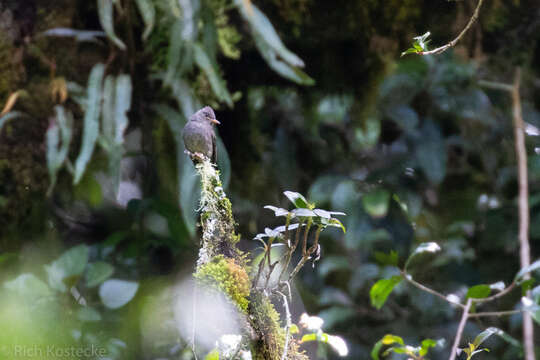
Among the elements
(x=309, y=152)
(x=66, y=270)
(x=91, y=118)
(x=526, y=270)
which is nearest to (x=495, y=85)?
(x=309, y=152)

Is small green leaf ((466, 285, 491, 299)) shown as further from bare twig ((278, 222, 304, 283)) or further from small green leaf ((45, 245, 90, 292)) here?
small green leaf ((45, 245, 90, 292))

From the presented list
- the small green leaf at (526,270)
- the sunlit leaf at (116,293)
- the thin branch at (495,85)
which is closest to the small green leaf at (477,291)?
the small green leaf at (526,270)

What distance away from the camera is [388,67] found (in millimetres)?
1658

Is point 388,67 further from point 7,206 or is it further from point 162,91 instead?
point 7,206

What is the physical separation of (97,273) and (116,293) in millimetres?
83

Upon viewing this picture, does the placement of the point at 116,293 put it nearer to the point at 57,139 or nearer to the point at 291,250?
the point at 57,139

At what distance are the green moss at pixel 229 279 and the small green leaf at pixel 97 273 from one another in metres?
0.88

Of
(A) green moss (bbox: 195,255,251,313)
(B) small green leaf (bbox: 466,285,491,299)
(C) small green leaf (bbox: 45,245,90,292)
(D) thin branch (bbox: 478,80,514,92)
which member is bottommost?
(C) small green leaf (bbox: 45,245,90,292)

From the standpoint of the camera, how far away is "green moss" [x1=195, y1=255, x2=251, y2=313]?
57 cm

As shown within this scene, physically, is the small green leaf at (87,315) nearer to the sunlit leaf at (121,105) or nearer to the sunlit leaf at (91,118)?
the sunlit leaf at (91,118)

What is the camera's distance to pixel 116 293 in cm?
135

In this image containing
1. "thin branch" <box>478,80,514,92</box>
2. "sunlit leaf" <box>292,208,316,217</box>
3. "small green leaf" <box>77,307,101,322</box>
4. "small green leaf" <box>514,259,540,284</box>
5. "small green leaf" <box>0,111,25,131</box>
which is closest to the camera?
"sunlit leaf" <box>292,208,316,217</box>

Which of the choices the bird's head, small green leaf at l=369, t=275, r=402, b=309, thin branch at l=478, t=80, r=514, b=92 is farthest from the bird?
thin branch at l=478, t=80, r=514, b=92

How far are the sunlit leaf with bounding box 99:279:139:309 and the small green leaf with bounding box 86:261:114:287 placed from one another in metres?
0.02
